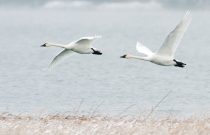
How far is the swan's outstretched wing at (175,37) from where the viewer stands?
23203 millimetres

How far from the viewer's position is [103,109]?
132ft

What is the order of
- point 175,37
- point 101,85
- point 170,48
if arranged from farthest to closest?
point 101,85
point 170,48
point 175,37

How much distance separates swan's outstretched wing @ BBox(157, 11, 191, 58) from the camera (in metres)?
23.2

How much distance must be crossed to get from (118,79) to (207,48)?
169 ft

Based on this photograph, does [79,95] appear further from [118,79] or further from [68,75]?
[68,75]

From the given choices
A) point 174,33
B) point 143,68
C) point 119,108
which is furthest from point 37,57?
point 174,33

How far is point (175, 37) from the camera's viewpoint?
76.9 ft

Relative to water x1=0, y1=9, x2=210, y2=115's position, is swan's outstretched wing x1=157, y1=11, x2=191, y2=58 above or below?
above

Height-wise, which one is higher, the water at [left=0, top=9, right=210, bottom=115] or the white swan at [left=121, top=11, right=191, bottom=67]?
the white swan at [left=121, top=11, right=191, bottom=67]

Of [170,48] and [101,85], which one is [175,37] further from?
[101,85]

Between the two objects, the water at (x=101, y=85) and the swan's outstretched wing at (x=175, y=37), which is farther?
the water at (x=101, y=85)

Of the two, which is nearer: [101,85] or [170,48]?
[170,48]

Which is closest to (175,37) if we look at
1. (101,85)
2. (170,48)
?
(170,48)

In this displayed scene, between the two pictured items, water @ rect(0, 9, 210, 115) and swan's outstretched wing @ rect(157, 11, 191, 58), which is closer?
swan's outstretched wing @ rect(157, 11, 191, 58)
